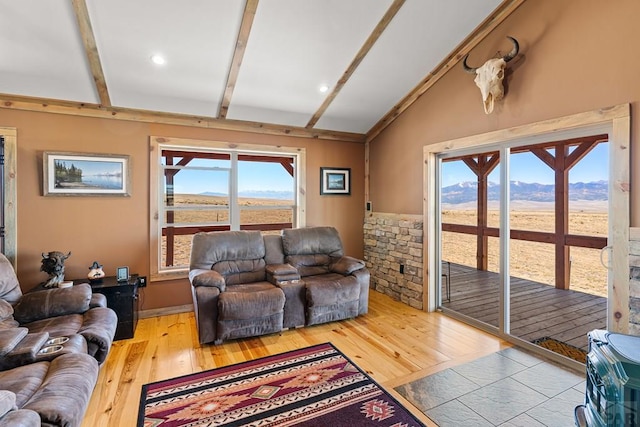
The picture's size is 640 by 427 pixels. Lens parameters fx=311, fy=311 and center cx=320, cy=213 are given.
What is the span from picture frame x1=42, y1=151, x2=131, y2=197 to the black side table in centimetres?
110

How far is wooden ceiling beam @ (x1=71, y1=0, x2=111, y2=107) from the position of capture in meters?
2.45

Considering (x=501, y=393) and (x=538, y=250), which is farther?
(x=538, y=250)

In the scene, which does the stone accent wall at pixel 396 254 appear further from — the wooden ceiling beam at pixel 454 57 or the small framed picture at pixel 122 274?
the small framed picture at pixel 122 274

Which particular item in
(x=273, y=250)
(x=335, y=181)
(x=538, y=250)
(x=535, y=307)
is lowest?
(x=535, y=307)

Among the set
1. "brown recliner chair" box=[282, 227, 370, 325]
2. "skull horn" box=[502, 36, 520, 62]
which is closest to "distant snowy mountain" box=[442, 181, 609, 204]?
"skull horn" box=[502, 36, 520, 62]

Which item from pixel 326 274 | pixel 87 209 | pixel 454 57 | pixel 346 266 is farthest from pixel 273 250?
pixel 454 57

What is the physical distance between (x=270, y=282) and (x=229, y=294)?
0.69 m

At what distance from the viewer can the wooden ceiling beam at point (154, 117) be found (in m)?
3.28

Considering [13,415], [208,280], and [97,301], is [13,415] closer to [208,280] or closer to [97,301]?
[97,301]

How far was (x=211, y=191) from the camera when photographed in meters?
4.31

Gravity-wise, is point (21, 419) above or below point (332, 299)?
above

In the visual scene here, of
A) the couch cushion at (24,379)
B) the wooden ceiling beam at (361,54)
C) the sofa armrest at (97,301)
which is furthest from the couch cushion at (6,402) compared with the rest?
the wooden ceiling beam at (361,54)

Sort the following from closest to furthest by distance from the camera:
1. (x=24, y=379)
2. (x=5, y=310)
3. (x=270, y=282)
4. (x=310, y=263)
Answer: (x=24, y=379)
(x=5, y=310)
(x=270, y=282)
(x=310, y=263)

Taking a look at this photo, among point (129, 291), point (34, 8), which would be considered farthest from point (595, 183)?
point (34, 8)
